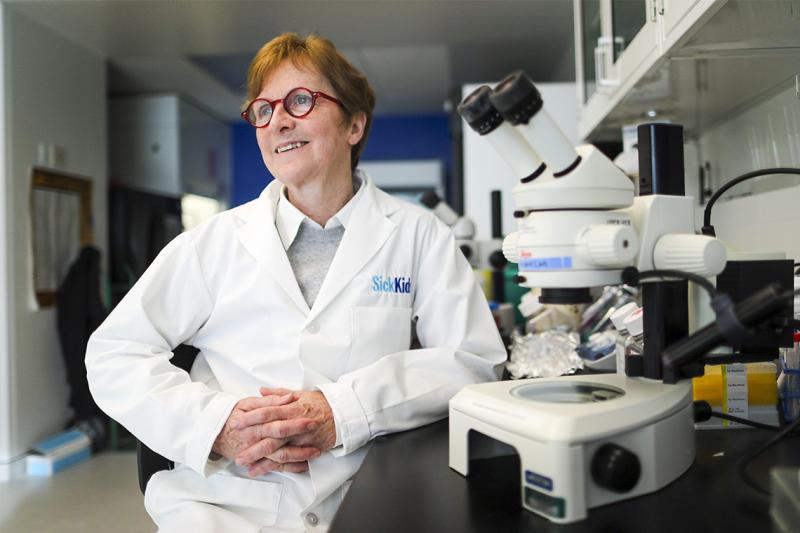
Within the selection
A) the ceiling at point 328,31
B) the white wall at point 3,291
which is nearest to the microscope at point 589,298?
the ceiling at point 328,31

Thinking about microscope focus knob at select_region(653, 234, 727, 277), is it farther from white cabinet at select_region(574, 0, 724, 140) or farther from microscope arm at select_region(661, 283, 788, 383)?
white cabinet at select_region(574, 0, 724, 140)

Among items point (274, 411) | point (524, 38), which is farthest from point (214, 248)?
point (524, 38)

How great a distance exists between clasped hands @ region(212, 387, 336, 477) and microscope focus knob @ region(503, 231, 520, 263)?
0.42m

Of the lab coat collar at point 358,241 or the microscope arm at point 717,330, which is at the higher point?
the lab coat collar at point 358,241

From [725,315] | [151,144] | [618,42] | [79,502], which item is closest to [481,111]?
[725,315]

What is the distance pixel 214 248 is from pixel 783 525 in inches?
40.6

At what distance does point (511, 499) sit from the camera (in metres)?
0.69

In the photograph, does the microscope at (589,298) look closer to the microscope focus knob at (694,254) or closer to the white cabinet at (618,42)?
the microscope focus knob at (694,254)

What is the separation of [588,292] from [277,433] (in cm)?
55

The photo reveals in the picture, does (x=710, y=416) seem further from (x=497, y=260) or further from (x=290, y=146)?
(x=497, y=260)

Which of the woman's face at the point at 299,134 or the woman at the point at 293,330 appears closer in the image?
the woman at the point at 293,330

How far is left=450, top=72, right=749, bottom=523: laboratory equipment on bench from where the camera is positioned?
2.07 ft

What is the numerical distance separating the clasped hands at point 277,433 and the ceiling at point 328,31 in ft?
8.17

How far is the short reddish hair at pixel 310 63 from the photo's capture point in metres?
1.35
